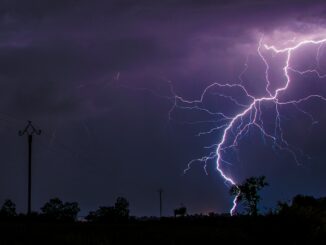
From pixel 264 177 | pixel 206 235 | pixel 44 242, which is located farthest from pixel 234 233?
pixel 264 177

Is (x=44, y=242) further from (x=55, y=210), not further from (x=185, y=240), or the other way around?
(x=55, y=210)

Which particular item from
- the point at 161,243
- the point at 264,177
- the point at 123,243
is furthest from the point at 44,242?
the point at 264,177

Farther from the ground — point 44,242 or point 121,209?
point 121,209

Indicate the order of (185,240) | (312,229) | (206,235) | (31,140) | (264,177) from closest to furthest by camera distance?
(312,229) < (185,240) < (206,235) < (31,140) < (264,177)

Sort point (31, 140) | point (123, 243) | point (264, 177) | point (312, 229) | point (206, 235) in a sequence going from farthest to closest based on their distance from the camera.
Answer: point (264, 177)
point (31, 140)
point (206, 235)
point (123, 243)
point (312, 229)

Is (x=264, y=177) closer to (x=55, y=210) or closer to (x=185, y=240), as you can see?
(x=55, y=210)

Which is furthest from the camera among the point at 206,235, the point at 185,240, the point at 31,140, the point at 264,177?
the point at 264,177

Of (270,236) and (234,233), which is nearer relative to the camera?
(270,236)

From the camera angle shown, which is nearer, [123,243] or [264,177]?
[123,243]

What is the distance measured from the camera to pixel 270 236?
23125mm

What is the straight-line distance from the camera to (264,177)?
74.0 meters

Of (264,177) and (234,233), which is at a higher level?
(264,177)

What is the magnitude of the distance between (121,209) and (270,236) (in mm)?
69635

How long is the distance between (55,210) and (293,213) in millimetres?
69838
